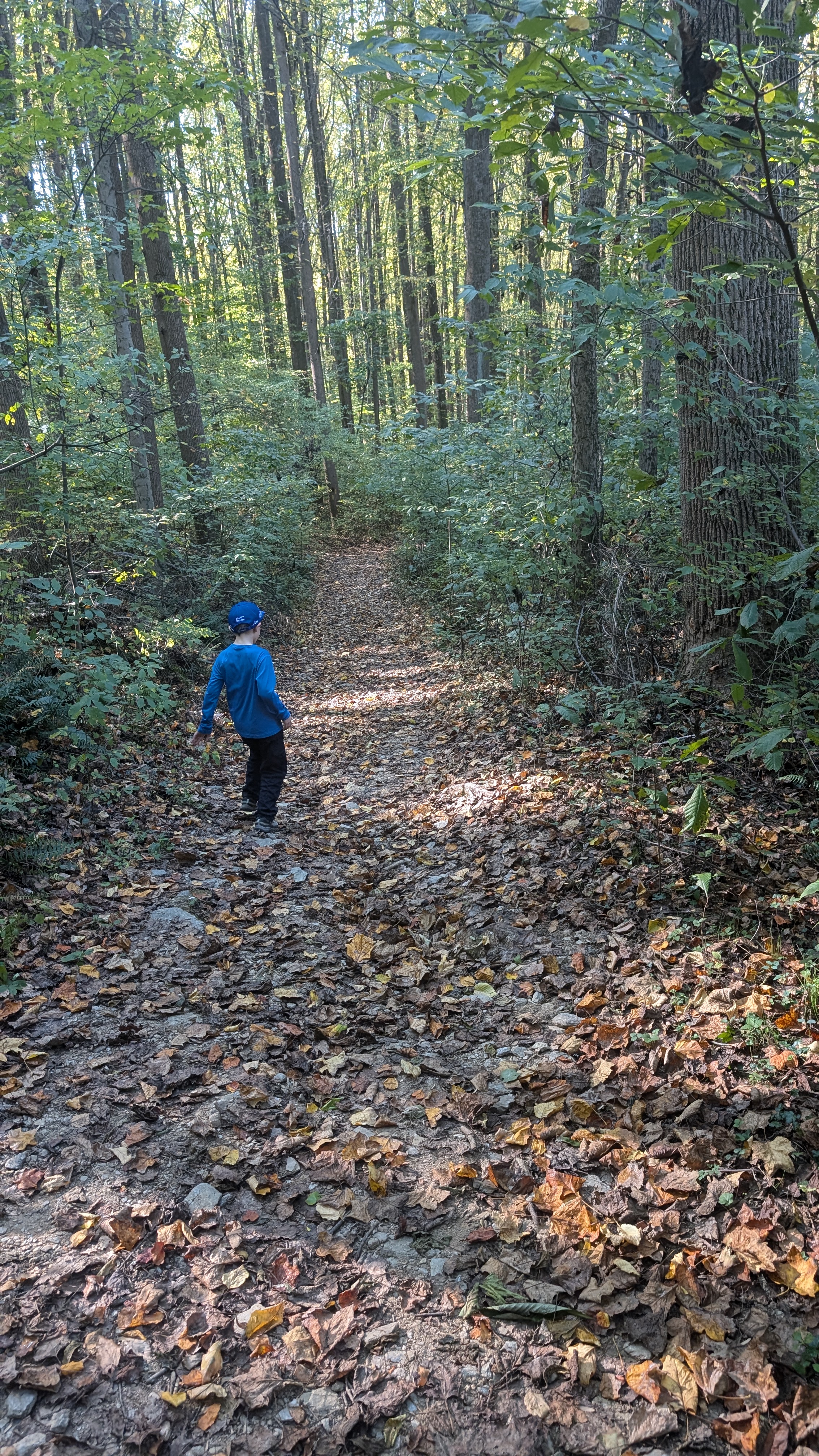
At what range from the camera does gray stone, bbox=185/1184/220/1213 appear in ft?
10.2

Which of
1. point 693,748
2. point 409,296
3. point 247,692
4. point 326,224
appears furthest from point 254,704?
point 326,224

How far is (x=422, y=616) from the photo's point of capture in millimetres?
14555

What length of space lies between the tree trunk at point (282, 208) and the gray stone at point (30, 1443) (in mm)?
23514

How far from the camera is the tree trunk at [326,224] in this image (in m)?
24.0

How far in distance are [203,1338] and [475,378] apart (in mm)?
14764

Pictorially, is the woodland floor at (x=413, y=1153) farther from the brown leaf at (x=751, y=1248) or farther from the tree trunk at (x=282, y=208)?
the tree trunk at (x=282, y=208)

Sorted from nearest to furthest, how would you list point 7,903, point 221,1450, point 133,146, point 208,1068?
point 221,1450 → point 208,1068 → point 7,903 → point 133,146

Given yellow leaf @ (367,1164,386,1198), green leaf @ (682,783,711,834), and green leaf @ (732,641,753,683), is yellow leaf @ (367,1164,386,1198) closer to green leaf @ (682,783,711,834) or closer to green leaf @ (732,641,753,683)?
green leaf @ (682,783,711,834)

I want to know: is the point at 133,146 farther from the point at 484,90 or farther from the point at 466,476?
the point at 484,90

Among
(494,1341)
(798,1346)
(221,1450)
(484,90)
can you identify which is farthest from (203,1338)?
(484,90)

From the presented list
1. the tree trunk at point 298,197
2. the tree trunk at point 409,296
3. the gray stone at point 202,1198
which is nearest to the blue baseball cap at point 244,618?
the gray stone at point 202,1198

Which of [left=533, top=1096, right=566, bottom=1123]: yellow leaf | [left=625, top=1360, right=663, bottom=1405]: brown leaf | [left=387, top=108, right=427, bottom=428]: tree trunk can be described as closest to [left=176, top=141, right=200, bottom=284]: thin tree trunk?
[left=387, top=108, right=427, bottom=428]: tree trunk

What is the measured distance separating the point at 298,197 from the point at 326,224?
9902 millimetres

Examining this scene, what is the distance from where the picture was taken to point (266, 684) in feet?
21.3
